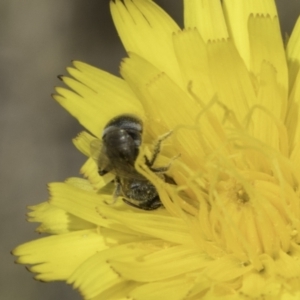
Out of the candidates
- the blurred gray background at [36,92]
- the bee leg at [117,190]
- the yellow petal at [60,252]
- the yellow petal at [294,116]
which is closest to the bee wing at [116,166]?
the bee leg at [117,190]

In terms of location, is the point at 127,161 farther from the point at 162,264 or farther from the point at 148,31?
the point at 148,31

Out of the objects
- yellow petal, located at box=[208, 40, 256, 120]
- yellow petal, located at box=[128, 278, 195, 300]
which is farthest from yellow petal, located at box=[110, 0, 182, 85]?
yellow petal, located at box=[128, 278, 195, 300]

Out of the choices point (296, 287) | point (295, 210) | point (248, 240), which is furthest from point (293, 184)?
point (296, 287)

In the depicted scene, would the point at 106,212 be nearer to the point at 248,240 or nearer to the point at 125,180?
the point at 125,180

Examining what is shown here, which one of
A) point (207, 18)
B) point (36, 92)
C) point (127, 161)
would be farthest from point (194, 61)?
point (36, 92)

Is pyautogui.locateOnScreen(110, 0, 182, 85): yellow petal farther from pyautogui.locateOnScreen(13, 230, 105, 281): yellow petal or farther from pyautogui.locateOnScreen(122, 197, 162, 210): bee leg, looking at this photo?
pyautogui.locateOnScreen(13, 230, 105, 281): yellow petal
